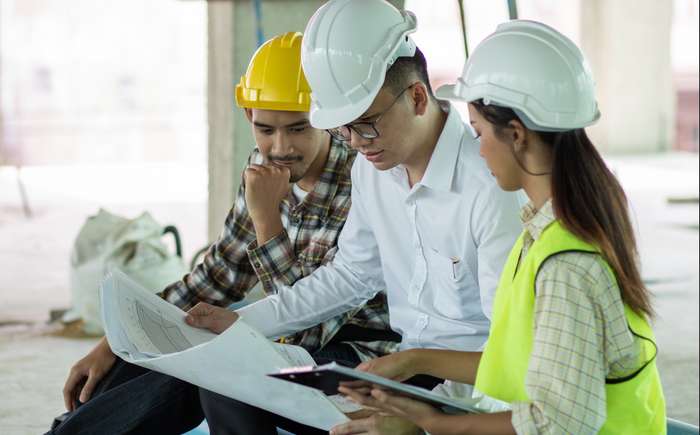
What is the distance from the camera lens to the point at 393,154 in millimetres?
2107

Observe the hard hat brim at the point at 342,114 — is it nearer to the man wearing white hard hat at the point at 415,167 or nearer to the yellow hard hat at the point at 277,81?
the man wearing white hard hat at the point at 415,167

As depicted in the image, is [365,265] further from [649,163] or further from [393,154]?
[649,163]

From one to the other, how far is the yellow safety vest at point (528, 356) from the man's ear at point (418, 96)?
0.58 metres

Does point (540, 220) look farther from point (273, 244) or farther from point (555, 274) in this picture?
point (273, 244)

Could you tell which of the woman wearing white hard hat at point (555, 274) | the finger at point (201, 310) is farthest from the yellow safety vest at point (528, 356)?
the finger at point (201, 310)

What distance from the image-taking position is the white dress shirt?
6.82ft

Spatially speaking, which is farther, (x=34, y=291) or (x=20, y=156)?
(x=20, y=156)

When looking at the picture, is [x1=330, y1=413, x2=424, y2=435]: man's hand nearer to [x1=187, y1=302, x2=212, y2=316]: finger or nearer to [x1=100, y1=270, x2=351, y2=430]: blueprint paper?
[x1=100, y1=270, x2=351, y2=430]: blueprint paper

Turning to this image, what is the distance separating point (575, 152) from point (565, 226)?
0.11m

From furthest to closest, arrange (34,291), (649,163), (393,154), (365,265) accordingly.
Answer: (649,163) < (34,291) < (365,265) < (393,154)

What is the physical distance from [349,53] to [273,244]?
1.91ft

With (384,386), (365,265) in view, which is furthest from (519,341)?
(365,265)

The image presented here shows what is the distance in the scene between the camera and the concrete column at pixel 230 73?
506 centimetres

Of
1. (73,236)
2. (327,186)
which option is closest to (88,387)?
(327,186)
